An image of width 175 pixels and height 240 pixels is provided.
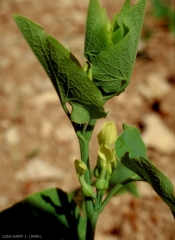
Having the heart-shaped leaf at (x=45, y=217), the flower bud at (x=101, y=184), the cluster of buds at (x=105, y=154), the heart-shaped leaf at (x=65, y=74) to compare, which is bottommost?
the heart-shaped leaf at (x=45, y=217)

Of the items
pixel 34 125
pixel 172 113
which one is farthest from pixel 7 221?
pixel 172 113

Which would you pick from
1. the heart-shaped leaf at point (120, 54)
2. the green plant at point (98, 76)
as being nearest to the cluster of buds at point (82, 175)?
the green plant at point (98, 76)

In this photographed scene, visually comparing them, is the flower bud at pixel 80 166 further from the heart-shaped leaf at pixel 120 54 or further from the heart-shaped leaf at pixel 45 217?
the heart-shaped leaf at pixel 45 217

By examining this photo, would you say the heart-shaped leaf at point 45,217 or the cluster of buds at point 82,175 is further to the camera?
the heart-shaped leaf at point 45,217

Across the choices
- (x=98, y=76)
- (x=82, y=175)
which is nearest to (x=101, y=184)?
(x=82, y=175)

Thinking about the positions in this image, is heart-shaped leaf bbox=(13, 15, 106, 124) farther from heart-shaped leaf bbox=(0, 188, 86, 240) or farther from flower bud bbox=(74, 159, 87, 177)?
heart-shaped leaf bbox=(0, 188, 86, 240)

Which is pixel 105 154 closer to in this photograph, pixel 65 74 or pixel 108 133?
pixel 108 133

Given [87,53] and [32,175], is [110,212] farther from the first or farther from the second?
[87,53]
